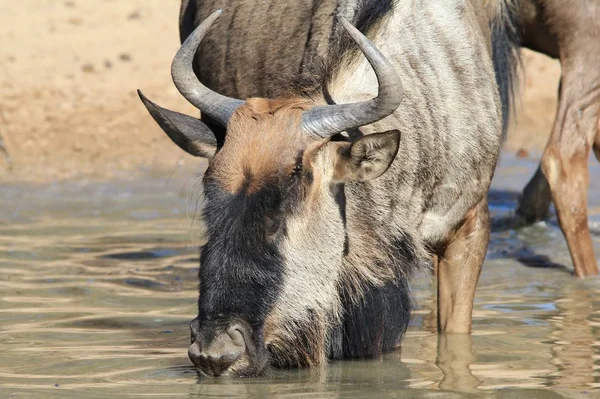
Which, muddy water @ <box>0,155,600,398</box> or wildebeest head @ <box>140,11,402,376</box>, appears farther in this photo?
muddy water @ <box>0,155,600,398</box>

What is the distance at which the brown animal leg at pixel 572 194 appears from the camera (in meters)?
7.50

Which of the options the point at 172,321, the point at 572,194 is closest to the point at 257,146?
the point at 172,321

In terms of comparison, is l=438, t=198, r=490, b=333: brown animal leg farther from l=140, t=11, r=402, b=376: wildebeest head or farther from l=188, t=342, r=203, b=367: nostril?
l=188, t=342, r=203, b=367: nostril

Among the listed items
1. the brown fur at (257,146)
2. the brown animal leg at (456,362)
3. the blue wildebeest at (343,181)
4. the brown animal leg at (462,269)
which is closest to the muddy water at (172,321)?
the brown animal leg at (456,362)

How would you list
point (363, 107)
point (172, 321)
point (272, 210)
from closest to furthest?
point (272, 210), point (363, 107), point (172, 321)

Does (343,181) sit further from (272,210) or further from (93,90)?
(93,90)

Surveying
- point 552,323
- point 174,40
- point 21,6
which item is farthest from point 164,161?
point 552,323

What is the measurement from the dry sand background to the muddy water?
1.45 meters

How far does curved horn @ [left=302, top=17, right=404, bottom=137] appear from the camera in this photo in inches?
186

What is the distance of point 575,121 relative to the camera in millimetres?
7562

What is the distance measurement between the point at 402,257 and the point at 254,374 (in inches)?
40.3


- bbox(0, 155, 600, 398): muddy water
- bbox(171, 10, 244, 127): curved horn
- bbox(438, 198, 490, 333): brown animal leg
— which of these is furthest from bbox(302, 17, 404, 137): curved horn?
bbox(438, 198, 490, 333): brown animal leg

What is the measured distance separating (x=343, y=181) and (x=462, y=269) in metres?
1.30

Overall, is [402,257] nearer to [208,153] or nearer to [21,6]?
[208,153]
